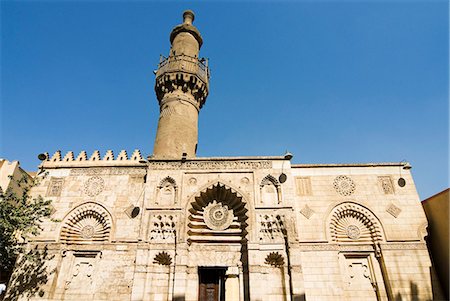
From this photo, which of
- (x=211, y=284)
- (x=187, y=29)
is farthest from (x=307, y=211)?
(x=187, y=29)

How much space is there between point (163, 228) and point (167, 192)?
1.54 meters

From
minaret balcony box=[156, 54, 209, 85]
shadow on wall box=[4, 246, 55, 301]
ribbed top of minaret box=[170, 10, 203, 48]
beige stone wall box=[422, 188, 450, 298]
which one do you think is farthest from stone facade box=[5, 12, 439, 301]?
ribbed top of minaret box=[170, 10, 203, 48]

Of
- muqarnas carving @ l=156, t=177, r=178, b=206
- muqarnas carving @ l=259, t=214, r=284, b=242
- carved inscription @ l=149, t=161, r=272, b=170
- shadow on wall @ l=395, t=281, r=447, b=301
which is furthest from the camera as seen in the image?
carved inscription @ l=149, t=161, r=272, b=170

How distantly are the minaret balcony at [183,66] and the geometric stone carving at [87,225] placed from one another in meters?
8.29

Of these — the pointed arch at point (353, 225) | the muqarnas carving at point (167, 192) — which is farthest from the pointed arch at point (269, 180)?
the muqarnas carving at point (167, 192)

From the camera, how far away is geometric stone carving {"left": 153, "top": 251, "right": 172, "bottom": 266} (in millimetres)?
10703

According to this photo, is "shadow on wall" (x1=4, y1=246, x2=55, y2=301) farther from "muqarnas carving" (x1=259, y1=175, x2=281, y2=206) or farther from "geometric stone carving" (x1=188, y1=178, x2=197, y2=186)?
"muqarnas carving" (x1=259, y1=175, x2=281, y2=206)

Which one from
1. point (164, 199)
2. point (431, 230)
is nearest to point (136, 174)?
point (164, 199)

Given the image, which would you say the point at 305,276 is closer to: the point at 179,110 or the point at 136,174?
the point at 136,174

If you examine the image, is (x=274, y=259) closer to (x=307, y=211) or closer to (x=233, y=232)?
(x=233, y=232)

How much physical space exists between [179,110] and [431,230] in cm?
1244

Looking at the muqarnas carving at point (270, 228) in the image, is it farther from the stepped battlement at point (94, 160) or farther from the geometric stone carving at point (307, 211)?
the stepped battlement at point (94, 160)

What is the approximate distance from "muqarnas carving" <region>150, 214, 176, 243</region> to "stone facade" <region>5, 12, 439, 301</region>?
0.14ft

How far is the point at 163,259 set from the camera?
10.8 meters
